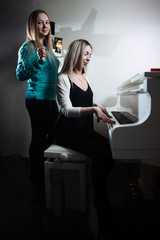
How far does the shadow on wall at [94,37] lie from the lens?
226 cm

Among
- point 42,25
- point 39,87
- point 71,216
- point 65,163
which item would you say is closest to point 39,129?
point 39,87

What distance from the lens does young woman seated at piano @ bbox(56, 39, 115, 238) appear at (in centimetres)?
120

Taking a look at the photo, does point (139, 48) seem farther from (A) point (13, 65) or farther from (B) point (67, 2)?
(A) point (13, 65)

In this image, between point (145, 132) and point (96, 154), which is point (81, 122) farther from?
point (145, 132)

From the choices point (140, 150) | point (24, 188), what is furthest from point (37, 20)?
point (24, 188)

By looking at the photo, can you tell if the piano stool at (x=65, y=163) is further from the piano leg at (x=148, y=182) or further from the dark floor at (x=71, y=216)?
the piano leg at (x=148, y=182)

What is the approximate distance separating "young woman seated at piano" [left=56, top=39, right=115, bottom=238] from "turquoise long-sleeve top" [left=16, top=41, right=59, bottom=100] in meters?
0.23

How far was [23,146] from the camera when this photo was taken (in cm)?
260

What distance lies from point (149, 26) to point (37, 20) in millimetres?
1325

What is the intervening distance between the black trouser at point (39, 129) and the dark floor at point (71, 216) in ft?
0.62

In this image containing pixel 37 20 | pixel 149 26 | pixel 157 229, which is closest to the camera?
pixel 157 229

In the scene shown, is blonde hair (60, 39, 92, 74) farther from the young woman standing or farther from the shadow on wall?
the shadow on wall

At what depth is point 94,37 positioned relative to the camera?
2273 mm

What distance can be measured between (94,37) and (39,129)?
1350mm
